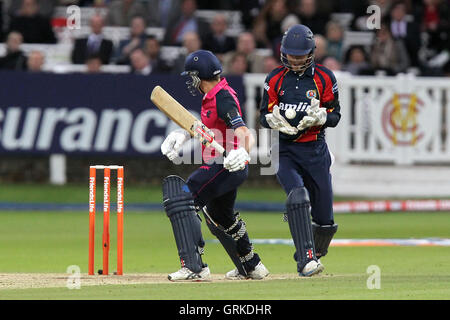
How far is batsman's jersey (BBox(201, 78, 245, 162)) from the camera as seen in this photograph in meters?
9.91

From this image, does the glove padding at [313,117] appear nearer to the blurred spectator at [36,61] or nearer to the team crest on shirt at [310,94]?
the team crest on shirt at [310,94]

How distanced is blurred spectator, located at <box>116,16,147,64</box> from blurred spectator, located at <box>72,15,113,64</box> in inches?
12.5

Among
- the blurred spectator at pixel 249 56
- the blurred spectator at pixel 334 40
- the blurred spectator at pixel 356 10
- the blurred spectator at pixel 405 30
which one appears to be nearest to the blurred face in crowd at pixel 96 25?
the blurred spectator at pixel 249 56

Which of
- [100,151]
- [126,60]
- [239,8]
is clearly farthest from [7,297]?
[239,8]

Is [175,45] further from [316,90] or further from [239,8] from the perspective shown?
[316,90]

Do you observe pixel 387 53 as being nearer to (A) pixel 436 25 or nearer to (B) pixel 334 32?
(B) pixel 334 32

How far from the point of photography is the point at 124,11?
21.6m

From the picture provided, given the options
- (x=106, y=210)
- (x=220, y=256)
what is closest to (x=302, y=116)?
(x=106, y=210)

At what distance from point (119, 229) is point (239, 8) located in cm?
1200

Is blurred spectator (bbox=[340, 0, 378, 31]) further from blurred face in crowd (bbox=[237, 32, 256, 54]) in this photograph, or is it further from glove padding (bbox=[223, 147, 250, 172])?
glove padding (bbox=[223, 147, 250, 172])

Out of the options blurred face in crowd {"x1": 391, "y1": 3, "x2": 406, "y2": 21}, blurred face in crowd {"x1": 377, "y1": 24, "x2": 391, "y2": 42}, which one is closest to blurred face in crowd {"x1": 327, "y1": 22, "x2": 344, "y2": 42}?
blurred face in crowd {"x1": 377, "y1": 24, "x2": 391, "y2": 42}

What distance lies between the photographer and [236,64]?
1905 cm

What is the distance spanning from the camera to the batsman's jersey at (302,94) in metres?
10.4

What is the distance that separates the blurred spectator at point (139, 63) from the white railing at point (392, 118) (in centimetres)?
179
